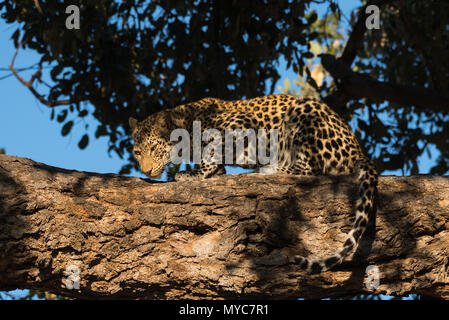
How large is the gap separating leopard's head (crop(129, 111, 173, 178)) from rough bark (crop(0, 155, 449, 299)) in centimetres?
197

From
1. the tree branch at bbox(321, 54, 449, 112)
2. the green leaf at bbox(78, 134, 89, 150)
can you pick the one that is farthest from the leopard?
the green leaf at bbox(78, 134, 89, 150)

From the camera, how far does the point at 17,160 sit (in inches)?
194

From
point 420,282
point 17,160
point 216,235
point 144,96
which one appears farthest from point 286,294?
point 144,96

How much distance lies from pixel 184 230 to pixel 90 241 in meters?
0.80

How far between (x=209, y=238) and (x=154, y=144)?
256 cm

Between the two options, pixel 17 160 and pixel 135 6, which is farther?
pixel 135 6

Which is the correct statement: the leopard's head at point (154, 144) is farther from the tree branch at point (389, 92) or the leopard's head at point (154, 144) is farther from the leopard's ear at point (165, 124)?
the tree branch at point (389, 92)

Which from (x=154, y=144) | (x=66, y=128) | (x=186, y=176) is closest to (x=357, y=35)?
(x=154, y=144)

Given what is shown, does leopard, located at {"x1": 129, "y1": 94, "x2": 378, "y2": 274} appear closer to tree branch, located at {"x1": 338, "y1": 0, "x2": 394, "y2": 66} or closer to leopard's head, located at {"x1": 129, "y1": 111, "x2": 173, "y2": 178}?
leopard's head, located at {"x1": 129, "y1": 111, "x2": 173, "y2": 178}

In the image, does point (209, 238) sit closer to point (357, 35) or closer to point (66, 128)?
point (357, 35)

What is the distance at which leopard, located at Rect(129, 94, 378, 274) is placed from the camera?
4707mm

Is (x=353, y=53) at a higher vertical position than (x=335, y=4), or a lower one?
lower
